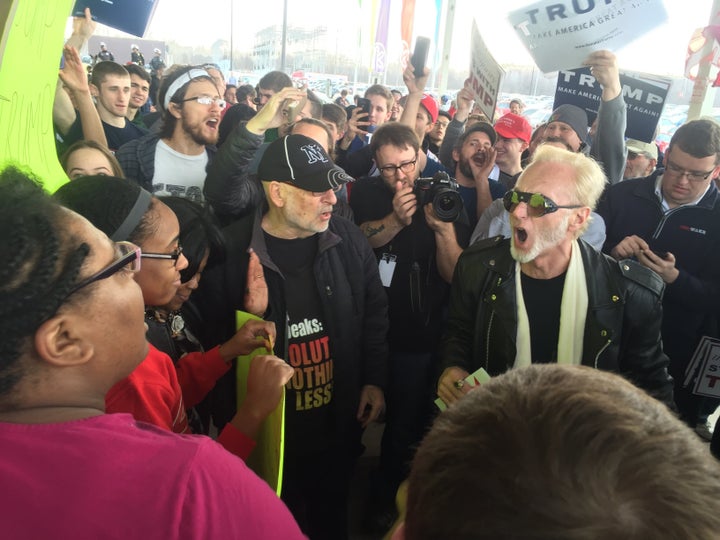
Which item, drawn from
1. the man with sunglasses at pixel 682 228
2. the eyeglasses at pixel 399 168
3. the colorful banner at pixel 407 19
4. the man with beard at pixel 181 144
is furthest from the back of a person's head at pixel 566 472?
the colorful banner at pixel 407 19

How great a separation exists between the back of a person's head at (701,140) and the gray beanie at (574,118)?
0.93m

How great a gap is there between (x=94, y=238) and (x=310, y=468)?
1478 millimetres

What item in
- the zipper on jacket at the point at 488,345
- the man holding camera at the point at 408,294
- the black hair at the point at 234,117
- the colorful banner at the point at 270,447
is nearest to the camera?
the colorful banner at the point at 270,447

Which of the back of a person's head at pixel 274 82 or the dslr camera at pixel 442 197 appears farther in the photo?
the back of a person's head at pixel 274 82

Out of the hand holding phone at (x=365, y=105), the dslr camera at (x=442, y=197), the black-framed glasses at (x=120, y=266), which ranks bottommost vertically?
the black-framed glasses at (x=120, y=266)

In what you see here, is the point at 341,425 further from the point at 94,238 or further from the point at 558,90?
the point at 558,90

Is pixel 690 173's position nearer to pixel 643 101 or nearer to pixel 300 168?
pixel 643 101

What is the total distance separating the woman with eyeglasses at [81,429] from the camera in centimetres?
64

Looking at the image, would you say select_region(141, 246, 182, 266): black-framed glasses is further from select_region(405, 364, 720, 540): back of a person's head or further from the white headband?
the white headband

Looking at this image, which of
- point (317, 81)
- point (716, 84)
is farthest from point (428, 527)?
point (317, 81)

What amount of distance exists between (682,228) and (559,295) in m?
1.30

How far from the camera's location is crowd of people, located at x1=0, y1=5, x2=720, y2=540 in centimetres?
49

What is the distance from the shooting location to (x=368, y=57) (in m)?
16.5

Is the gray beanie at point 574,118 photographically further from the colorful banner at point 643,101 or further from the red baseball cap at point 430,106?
the red baseball cap at point 430,106
